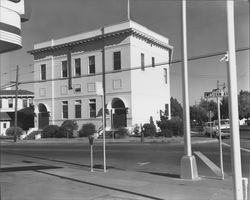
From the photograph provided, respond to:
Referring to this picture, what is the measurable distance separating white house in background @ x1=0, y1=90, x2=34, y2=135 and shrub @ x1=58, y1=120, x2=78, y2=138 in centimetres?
2194

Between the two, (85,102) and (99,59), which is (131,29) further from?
(85,102)

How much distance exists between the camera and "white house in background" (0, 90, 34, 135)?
6556 cm

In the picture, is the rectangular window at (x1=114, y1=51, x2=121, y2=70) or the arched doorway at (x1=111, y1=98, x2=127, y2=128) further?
the arched doorway at (x1=111, y1=98, x2=127, y2=128)

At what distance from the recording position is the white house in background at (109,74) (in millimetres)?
40406

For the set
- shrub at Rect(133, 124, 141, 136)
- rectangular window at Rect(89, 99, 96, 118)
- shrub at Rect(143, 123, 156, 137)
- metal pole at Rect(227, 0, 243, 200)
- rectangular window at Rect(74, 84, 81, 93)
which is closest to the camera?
metal pole at Rect(227, 0, 243, 200)

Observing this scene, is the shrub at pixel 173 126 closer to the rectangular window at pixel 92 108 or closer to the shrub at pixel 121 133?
the shrub at pixel 121 133

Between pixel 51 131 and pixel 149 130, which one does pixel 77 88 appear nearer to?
pixel 51 131

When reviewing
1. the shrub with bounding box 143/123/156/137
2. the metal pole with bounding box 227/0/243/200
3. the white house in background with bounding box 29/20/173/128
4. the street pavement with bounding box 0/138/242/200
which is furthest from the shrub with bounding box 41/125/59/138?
the metal pole with bounding box 227/0/243/200

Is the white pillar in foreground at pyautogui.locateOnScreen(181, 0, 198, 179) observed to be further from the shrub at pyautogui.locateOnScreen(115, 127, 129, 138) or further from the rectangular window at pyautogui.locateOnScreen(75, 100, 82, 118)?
the rectangular window at pyautogui.locateOnScreen(75, 100, 82, 118)

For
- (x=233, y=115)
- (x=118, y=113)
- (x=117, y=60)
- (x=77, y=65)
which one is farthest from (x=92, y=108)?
(x=233, y=115)

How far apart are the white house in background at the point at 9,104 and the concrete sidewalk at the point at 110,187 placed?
54.5 m

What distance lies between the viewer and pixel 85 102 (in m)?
45.4

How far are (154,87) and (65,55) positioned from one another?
1034 centimetres

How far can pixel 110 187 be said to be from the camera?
33.2ft
